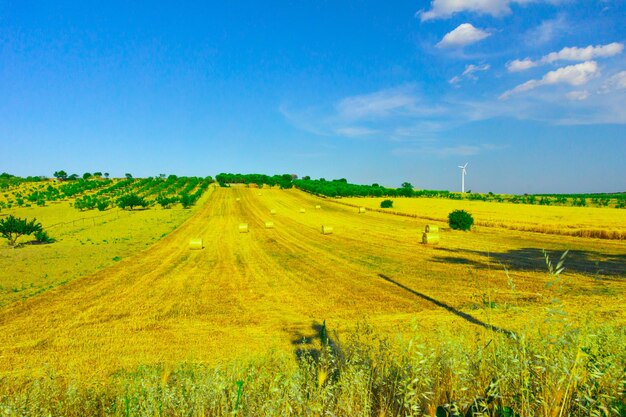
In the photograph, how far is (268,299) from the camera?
13.4 metres

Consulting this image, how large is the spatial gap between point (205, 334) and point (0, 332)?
5960 mm

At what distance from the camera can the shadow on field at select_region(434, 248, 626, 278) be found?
17.1 m

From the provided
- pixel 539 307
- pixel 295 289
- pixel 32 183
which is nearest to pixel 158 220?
pixel 295 289

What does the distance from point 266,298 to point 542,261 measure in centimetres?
1532

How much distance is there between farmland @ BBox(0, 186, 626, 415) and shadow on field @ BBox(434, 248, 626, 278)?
0.35 ft

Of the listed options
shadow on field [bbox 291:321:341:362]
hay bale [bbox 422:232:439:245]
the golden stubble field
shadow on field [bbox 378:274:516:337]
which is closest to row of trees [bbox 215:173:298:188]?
hay bale [bbox 422:232:439:245]

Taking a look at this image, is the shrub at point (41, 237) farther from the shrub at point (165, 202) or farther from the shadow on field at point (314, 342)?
the shrub at point (165, 202)

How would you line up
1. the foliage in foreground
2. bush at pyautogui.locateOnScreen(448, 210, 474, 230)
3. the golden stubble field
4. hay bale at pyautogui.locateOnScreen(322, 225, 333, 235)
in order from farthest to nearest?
1. bush at pyautogui.locateOnScreen(448, 210, 474, 230)
2. hay bale at pyautogui.locateOnScreen(322, 225, 333, 235)
3. the golden stubble field
4. the foliage in foreground

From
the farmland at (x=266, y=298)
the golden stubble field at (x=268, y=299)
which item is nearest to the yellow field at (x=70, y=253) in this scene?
the farmland at (x=266, y=298)

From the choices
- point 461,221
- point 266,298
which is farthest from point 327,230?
point 266,298

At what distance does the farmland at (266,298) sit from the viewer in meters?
8.14

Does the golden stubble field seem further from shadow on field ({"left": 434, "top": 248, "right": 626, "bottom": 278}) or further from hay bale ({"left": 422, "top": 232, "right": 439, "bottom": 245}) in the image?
hay bale ({"left": 422, "top": 232, "right": 439, "bottom": 245})

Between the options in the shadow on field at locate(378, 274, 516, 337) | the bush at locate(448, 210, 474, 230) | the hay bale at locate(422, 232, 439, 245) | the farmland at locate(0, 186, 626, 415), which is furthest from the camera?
the bush at locate(448, 210, 474, 230)

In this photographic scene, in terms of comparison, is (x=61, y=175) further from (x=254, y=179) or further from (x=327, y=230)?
(x=327, y=230)
